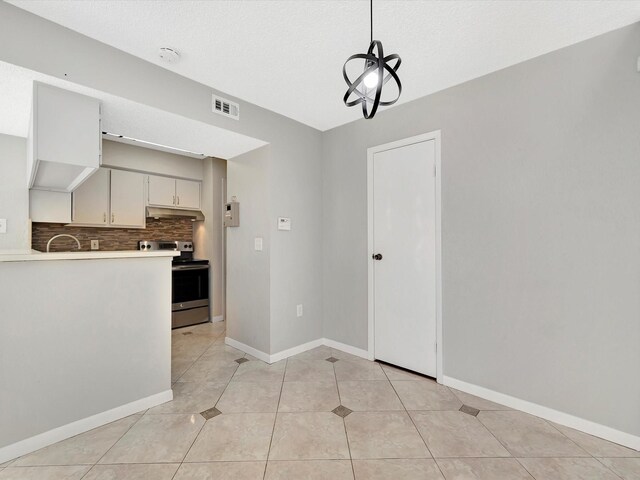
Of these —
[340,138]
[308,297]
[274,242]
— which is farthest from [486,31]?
[308,297]

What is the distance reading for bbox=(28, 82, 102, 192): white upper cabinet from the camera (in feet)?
6.17

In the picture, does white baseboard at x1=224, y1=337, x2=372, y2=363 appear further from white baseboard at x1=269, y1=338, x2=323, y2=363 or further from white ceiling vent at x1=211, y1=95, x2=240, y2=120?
white ceiling vent at x1=211, y1=95, x2=240, y2=120

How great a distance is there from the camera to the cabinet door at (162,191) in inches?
170

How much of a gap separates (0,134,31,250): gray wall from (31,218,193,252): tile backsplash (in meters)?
0.74

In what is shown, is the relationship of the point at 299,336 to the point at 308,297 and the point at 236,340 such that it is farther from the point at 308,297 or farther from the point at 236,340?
the point at 236,340

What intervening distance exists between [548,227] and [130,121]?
3.25m

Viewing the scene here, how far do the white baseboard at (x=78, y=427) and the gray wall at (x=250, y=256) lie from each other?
3.53 feet

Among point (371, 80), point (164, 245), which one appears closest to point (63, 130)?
point (371, 80)

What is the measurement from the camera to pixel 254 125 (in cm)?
290

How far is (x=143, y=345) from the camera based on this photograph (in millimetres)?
2209

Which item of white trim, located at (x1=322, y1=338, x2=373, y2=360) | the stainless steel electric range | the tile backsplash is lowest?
white trim, located at (x1=322, y1=338, x2=373, y2=360)

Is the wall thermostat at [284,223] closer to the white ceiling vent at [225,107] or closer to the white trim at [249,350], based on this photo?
the white ceiling vent at [225,107]

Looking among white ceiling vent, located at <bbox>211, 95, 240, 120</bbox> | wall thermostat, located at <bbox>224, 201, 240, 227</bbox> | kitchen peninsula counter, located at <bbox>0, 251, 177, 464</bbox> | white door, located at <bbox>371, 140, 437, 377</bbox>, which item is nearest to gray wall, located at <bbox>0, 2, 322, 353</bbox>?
white ceiling vent, located at <bbox>211, 95, 240, 120</bbox>

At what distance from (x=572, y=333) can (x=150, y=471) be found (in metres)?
2.67
